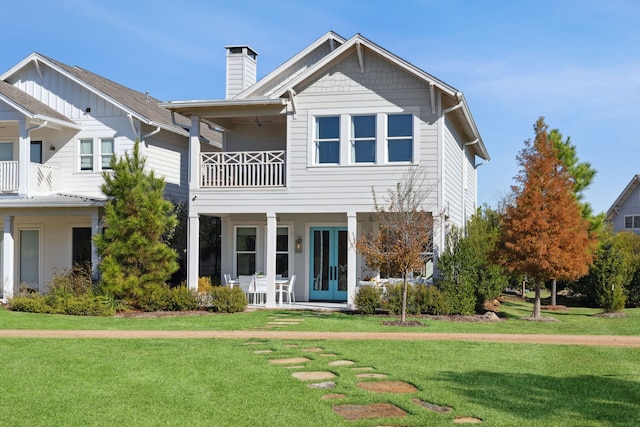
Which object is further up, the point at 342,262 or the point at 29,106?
the point at 29,106

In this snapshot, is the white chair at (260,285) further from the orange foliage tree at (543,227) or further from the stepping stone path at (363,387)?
the stepping stone path at (363,387)

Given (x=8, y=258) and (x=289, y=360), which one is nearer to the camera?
(x=289, y=360)

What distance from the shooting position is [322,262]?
23125mm

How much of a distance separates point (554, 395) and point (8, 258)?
19.1 m

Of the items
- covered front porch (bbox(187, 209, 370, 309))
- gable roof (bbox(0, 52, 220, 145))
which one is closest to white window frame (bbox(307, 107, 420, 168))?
covered front porch (bbox(187, 209, 370, 309))

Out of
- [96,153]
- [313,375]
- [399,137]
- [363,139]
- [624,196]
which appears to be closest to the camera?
[313,375]

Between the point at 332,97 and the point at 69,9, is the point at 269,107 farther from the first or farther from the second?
the point at 69,9

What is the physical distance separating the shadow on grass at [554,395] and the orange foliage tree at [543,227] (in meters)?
8.34

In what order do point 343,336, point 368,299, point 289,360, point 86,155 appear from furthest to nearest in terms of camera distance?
1. point 86,155
2. point 368,299
3. point 343,336
4. point 289,360

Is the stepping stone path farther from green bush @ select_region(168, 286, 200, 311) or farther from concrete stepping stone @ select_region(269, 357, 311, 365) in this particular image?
green bush @ select_region(168, 286, 200, 311)

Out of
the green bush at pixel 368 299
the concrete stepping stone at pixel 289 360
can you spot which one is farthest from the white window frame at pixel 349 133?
the concrete stepping stone at pixel 289 360

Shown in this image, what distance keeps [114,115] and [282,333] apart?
42.5ft

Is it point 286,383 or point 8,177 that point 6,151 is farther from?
point 286,383

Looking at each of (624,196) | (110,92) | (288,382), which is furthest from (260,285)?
(624,196)
